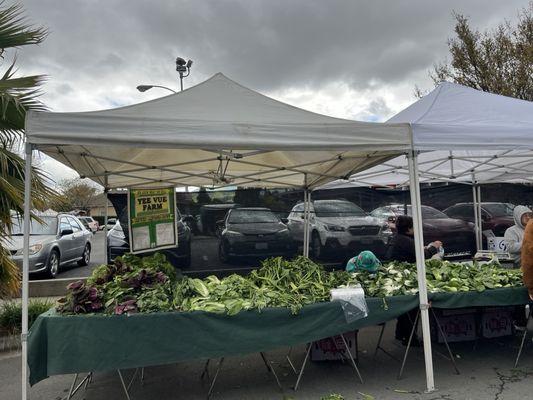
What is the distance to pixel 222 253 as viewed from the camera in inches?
292

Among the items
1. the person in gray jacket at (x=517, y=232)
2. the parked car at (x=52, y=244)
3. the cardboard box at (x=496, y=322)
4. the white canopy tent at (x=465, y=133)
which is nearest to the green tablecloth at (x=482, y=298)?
the cardboard box at (x=496, y=322)

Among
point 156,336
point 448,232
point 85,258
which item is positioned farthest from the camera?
point 85,258

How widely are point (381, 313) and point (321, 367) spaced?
3.61ft

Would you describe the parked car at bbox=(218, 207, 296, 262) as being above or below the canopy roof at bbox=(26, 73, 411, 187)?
below

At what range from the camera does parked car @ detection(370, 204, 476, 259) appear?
28.2 feet

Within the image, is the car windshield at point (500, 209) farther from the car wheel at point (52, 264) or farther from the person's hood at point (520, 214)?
the car wheel at point (52, 264)

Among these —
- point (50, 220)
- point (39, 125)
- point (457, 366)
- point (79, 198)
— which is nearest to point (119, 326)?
point (39, 125)

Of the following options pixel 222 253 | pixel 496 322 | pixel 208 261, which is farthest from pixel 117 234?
pixel 496 322

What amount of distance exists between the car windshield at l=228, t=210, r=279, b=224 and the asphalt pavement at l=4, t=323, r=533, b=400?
2.80m

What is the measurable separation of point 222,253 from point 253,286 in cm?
329

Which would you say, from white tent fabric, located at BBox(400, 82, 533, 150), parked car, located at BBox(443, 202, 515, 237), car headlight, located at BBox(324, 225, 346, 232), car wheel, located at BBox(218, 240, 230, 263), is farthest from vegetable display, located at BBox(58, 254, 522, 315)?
parked car, located at BBox(443, 202, 515, 237)

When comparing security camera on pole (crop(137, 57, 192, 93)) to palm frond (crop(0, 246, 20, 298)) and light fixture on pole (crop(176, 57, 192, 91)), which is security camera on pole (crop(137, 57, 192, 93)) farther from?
palm frond (crop(0, 246, 20, 298))

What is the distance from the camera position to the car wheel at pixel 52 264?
967cm

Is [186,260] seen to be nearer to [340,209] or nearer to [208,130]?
[340,209]
